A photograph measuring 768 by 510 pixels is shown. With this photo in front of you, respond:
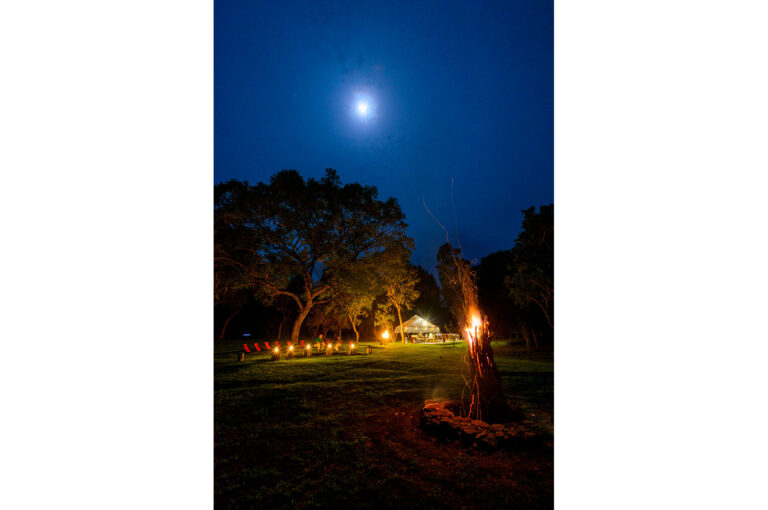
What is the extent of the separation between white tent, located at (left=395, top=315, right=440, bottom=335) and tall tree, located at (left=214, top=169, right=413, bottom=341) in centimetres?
1264

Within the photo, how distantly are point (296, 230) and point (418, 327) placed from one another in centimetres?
1601

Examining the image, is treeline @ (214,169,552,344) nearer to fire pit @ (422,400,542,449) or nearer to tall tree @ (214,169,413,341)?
tall tree @ (214,169,413,341)

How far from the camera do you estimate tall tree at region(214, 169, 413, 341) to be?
12266 millimetres

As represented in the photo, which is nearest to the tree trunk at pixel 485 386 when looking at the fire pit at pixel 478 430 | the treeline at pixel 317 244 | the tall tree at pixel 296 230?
the fire pit at pixel 478 430

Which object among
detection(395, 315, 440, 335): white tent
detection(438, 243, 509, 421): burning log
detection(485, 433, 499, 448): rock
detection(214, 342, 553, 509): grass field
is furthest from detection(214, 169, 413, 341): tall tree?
detection(395, 315, 440, 335): white tent

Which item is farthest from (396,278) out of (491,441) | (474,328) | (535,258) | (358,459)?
(358,459)

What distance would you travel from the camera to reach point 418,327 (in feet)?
82.6

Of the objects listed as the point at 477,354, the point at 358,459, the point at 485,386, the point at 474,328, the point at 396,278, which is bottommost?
the point at 358,459

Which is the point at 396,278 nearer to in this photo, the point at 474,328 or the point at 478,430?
the point at 474,328

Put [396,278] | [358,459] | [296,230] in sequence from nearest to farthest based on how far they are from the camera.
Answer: [358,459]
[296,230]
[396,278]
